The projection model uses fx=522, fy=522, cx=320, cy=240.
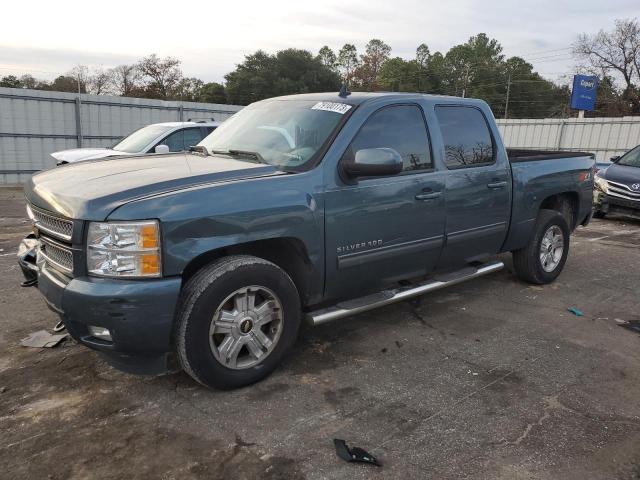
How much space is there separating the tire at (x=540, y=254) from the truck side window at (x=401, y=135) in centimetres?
193

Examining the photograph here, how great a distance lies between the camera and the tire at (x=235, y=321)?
2.97 meters

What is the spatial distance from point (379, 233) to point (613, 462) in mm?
1965

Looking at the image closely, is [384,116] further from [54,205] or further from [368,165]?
[54,205]

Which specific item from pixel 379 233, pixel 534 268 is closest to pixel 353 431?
pixel 379 233

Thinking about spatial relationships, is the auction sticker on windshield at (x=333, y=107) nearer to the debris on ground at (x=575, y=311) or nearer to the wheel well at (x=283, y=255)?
the wheel well at (x=283, y=255)

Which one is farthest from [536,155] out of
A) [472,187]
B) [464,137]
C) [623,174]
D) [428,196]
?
[623,174]

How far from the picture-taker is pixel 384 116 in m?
4.00

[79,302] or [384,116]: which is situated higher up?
[384,116]

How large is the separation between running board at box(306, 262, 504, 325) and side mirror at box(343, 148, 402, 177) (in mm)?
946

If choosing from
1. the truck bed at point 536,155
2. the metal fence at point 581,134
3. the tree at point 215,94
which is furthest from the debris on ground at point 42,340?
the tree at point 215,94

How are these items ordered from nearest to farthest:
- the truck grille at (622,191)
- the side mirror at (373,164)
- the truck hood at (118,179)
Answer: the truck hood at (118,179) < the side mirror at (373,164) < the truck grille at (622,191)

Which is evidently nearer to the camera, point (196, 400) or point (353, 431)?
point (353, 431)

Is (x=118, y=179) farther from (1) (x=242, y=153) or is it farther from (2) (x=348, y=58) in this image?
(2) (x=348, y=58)

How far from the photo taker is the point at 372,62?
79.4m
